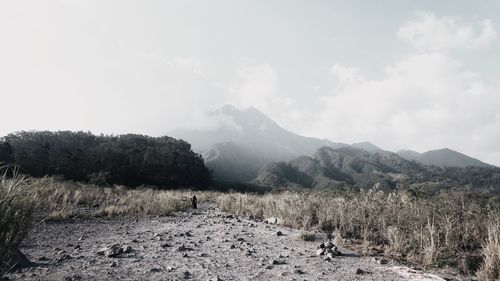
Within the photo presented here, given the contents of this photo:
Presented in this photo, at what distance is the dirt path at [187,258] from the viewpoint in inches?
216

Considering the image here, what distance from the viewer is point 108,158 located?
72.4 metres

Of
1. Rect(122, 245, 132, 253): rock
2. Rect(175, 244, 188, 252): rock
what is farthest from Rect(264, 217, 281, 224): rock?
Rect(122, 245, 132, 253): rock

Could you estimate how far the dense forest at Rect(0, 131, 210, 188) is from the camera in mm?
62013

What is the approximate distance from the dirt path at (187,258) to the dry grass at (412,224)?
→ 1.00 metres

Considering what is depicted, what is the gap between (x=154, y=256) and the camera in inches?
260

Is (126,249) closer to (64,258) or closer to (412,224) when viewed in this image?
(64,258)

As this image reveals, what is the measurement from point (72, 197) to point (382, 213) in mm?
13789

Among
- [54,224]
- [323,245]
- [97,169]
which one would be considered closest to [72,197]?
[54,224]

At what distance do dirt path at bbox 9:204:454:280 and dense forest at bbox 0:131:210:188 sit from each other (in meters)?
46.6

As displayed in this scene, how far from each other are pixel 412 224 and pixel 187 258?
202 inches

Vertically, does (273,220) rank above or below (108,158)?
below

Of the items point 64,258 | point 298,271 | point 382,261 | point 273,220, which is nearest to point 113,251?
point 64,258

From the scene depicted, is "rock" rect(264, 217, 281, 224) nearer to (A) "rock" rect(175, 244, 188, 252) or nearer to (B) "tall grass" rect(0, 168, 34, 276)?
(A) "rock" rect(175, 244, 188, 252)

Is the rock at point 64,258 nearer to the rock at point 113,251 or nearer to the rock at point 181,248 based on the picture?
the rock at point 113,251
